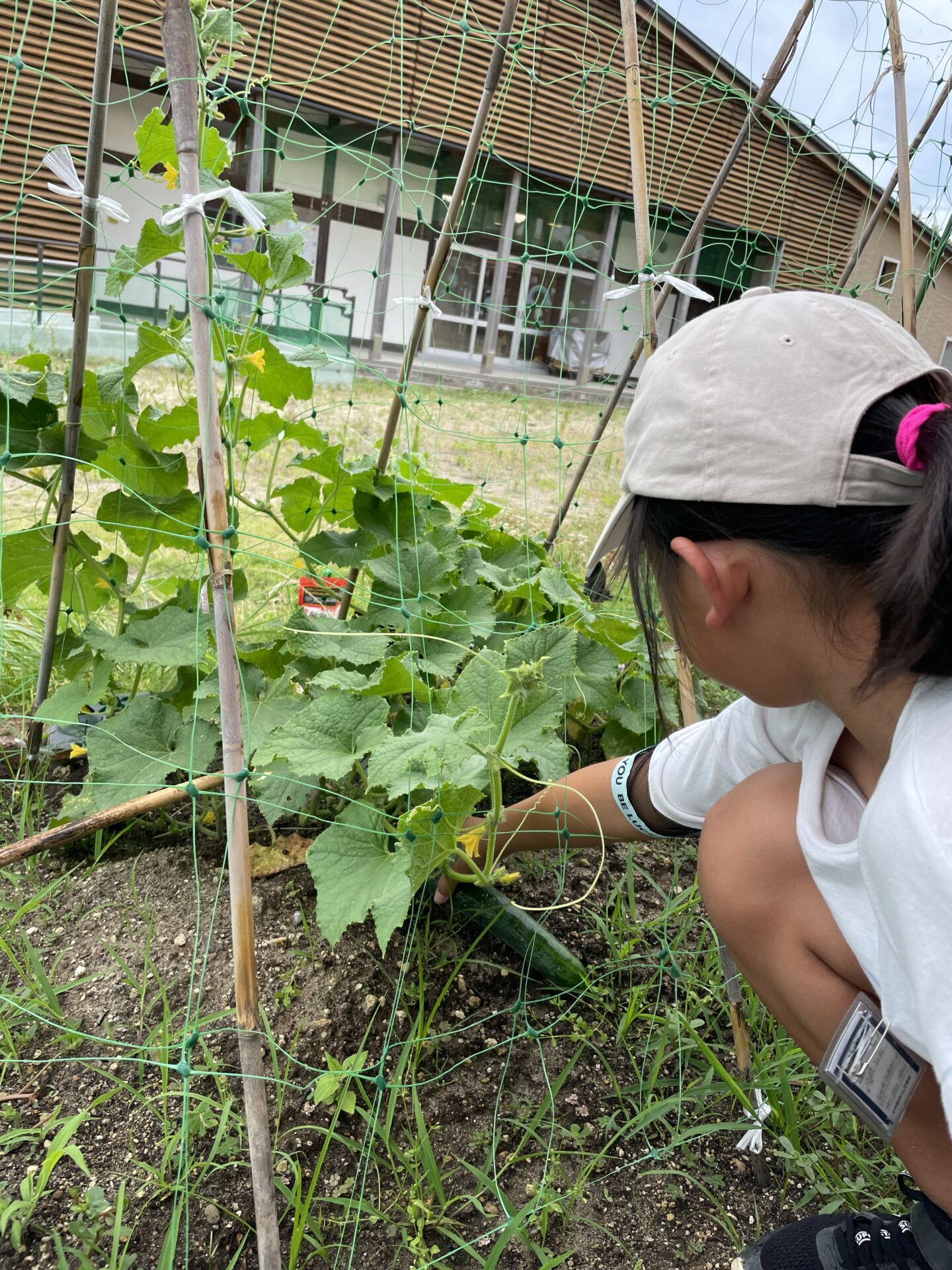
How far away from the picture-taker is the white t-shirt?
26.9 inches

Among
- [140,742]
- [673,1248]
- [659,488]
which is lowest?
[673,1248]

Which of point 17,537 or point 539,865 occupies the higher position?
point 17,537

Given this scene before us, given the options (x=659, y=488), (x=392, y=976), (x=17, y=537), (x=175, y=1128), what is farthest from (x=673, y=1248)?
(x=17, y=537)

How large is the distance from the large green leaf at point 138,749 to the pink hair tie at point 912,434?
0.90m

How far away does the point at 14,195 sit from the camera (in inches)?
261

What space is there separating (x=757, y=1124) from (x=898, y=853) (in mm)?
556

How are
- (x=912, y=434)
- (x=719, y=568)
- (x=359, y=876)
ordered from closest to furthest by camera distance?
1. (x=912, y=434)
2. (x=719, y=568)
3. (x=359, y=876)

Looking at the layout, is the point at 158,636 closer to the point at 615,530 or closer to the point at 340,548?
the point at 340,548

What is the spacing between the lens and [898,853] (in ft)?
2.33

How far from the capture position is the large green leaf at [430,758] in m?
0.97

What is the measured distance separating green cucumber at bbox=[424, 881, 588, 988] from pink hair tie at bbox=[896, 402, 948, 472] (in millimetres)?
753

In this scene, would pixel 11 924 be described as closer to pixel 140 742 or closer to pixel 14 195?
pixel 140 742

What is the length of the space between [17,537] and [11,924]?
545 mm

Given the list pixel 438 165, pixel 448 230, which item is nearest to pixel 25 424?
pixel 448 230
